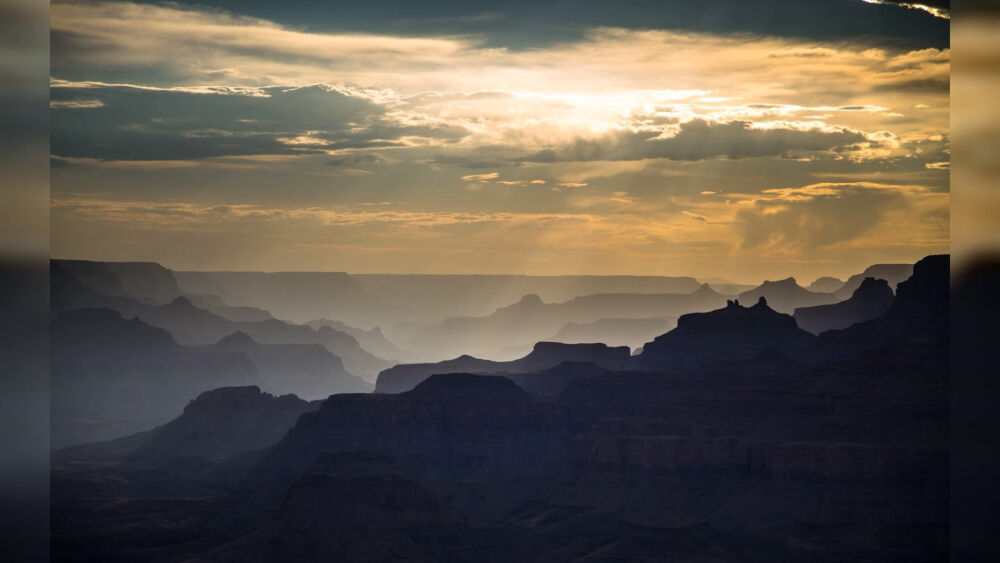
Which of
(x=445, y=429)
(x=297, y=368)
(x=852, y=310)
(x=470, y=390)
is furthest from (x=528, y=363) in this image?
(x=297, y=368)

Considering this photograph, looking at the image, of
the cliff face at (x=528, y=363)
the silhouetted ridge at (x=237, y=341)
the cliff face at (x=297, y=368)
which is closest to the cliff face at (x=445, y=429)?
the cliff face at (x=528, y=363)

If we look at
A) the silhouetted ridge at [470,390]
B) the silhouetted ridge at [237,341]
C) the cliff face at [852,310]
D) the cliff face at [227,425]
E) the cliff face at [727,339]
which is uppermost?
the cliff face at [852,310]

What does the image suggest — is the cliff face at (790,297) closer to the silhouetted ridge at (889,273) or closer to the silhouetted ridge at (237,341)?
the silhouetted ridge at (889,273)

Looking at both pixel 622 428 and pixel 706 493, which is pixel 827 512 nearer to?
pixel 706 493

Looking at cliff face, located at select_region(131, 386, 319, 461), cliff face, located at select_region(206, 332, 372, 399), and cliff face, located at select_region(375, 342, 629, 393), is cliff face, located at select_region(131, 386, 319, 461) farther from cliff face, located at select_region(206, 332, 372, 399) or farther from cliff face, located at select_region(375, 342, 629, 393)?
cliff face, located at select_region(206, 332, 372, 399)

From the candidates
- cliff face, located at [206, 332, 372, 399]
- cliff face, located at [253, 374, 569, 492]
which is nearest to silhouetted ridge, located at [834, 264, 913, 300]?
cliff face, located at [253, 374, 569, 492]

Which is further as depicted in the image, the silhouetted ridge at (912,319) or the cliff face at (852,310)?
the cliff face at (852,310)

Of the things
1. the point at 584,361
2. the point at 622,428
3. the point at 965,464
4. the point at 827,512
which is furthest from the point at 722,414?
the point at 965,464
